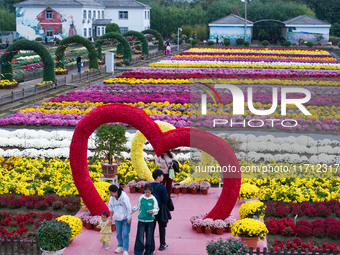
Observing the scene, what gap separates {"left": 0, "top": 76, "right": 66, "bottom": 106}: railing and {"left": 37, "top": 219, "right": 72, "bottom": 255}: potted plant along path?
18.2m

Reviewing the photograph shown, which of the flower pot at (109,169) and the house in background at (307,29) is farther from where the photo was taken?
the house in background at (307,29)

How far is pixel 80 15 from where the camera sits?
251 feet

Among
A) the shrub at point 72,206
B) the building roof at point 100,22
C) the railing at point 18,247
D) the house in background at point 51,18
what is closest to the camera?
the railing at point 18,247

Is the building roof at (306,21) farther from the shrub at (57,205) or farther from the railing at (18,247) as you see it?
the railing at (18,247)

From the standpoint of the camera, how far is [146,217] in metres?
10.5

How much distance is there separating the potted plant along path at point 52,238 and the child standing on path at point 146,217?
4.19 feet

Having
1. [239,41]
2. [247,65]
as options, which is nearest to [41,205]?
[247,65]

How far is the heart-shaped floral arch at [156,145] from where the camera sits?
458 inches

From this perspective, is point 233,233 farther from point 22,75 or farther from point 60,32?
point 60,32

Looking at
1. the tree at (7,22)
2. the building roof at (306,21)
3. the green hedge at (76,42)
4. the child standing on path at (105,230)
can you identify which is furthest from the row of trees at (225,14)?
the child standing on path at (105,230)

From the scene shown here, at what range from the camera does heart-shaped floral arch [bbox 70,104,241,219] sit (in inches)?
458

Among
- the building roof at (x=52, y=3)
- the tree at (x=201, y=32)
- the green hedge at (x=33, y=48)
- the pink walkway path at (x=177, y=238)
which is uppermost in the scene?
the building roof at (x=52, y=3)

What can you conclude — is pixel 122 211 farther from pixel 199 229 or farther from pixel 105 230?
pixel 199 229

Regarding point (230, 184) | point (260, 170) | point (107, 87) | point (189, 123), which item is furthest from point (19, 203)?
point (107, 87)
